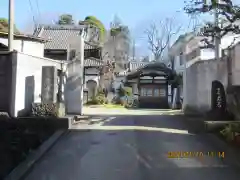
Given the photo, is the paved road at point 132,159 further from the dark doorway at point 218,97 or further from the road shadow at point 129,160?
the dark doorway at point 218,97

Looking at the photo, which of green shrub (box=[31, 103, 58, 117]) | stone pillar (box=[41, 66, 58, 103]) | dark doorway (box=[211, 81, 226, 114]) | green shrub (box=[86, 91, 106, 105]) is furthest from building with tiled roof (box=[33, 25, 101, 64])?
dark doorway (box=[211, 81, 226, 114])

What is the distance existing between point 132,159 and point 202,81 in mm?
11716

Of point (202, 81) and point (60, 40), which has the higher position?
point (60, 40)

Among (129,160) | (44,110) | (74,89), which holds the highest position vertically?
(74,89)

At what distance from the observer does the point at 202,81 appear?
→ 20719 mm

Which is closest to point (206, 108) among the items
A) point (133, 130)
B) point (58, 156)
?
point (133, 130)

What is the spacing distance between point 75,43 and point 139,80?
741 inches

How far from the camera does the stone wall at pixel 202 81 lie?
18.0 meters

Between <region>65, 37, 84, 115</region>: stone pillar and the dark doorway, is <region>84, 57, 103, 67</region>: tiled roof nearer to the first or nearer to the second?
<region>65, 37, 84, 115</region>: stone pillar

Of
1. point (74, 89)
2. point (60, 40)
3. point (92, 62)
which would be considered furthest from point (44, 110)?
point (92, 62)

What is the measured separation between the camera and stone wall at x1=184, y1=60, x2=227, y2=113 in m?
18.0

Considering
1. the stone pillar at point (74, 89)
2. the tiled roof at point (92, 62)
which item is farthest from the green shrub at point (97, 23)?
the stone pillar at point (74, 89)

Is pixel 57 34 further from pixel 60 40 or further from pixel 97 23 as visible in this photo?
pixel 97 23

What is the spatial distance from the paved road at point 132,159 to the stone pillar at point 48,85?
11.8ft
